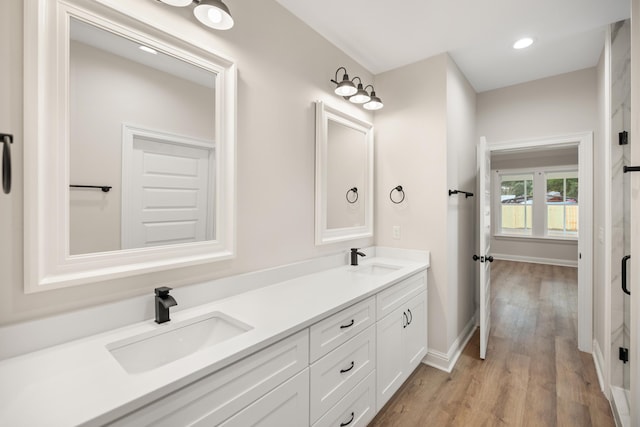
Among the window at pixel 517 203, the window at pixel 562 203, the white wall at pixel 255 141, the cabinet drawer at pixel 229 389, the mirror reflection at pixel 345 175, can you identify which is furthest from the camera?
the window at pixel 517 203

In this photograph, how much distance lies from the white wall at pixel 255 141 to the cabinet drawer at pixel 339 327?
1.90 ft

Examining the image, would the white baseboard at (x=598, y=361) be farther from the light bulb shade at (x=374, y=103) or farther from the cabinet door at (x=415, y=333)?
the light bulb shade at (x=374, y=103)

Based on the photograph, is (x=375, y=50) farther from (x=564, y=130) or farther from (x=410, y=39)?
(x=564, y=130)

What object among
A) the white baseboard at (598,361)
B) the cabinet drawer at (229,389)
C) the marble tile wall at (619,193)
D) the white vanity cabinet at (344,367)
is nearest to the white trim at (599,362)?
→ the white baseboard at (598,361)

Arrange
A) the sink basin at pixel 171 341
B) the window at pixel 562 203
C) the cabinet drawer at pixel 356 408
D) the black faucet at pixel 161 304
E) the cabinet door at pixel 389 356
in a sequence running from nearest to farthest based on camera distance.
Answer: the sink basin at pixel 171 341 → the black faucet at pixel 161 304 → the cabinet drawer at pixel 356 408 → the cabinet door at pixel 389 356 → the window at pixel 562 203

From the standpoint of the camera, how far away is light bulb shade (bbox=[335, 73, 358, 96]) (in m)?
2.09

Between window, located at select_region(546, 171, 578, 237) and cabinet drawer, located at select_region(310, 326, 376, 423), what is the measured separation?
7.10 m

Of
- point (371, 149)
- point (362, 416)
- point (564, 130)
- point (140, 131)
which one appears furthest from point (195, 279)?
point (564, 130)

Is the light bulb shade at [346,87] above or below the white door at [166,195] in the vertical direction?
above

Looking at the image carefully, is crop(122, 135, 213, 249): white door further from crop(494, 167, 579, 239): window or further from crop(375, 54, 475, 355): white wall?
crop(494, 167, 579, 239): window

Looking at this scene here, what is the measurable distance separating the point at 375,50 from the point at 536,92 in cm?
189

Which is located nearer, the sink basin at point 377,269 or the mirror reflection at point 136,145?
the mirror reflection at point 136,145

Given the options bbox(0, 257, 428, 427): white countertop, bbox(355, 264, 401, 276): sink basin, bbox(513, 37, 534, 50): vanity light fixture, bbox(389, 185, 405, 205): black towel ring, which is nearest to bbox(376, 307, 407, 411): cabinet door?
bbox(355, 264, 401, 276): sink basin

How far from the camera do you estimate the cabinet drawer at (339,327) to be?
132 centimetres
